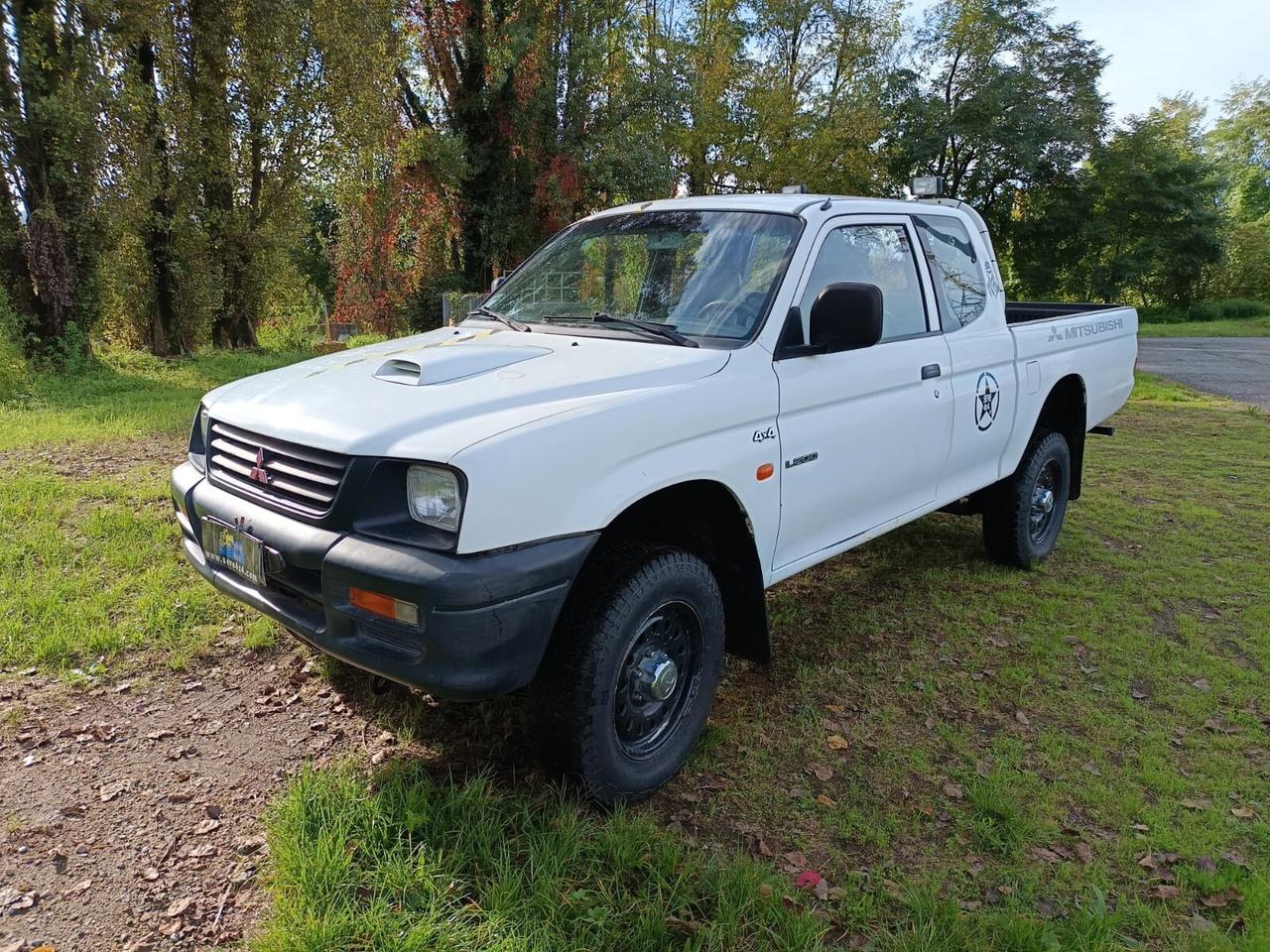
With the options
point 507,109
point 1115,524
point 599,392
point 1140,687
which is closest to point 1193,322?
point 507,109

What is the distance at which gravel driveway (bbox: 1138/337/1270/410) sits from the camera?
1316cm

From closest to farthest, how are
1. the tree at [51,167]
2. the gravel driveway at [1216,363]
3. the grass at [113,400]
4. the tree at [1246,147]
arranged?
the grass at [113,400] < the tree at [51,167] < the gravel driveway at [1216,363] < the tree at [1246,147]

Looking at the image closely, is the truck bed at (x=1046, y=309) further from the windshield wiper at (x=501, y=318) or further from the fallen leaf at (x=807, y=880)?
the fallen leaf at (x=807, y=880)

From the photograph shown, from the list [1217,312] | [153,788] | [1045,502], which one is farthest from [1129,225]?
[153,788]

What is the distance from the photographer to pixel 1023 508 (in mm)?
4918

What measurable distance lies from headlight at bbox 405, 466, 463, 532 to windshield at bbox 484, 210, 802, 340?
4.26 feet

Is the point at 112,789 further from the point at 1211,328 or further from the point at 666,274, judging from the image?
the point at 1211,328

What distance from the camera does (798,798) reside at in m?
2.90

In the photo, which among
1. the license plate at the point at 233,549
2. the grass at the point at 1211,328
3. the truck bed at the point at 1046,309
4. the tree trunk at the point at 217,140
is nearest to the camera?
the license plate at the point at 233,549

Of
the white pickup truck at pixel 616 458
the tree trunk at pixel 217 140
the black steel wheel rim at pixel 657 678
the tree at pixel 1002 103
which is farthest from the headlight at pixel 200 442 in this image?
the tree at pixel 1002 103

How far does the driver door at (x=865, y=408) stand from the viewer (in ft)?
10.4

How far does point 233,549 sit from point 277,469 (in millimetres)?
325

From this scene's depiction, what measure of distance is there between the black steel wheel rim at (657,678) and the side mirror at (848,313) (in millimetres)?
1184

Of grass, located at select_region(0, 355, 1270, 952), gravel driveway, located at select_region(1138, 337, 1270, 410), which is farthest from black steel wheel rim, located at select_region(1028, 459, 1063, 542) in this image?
gravel driveway, located at select_region(1138, 337, 1270, 410)
